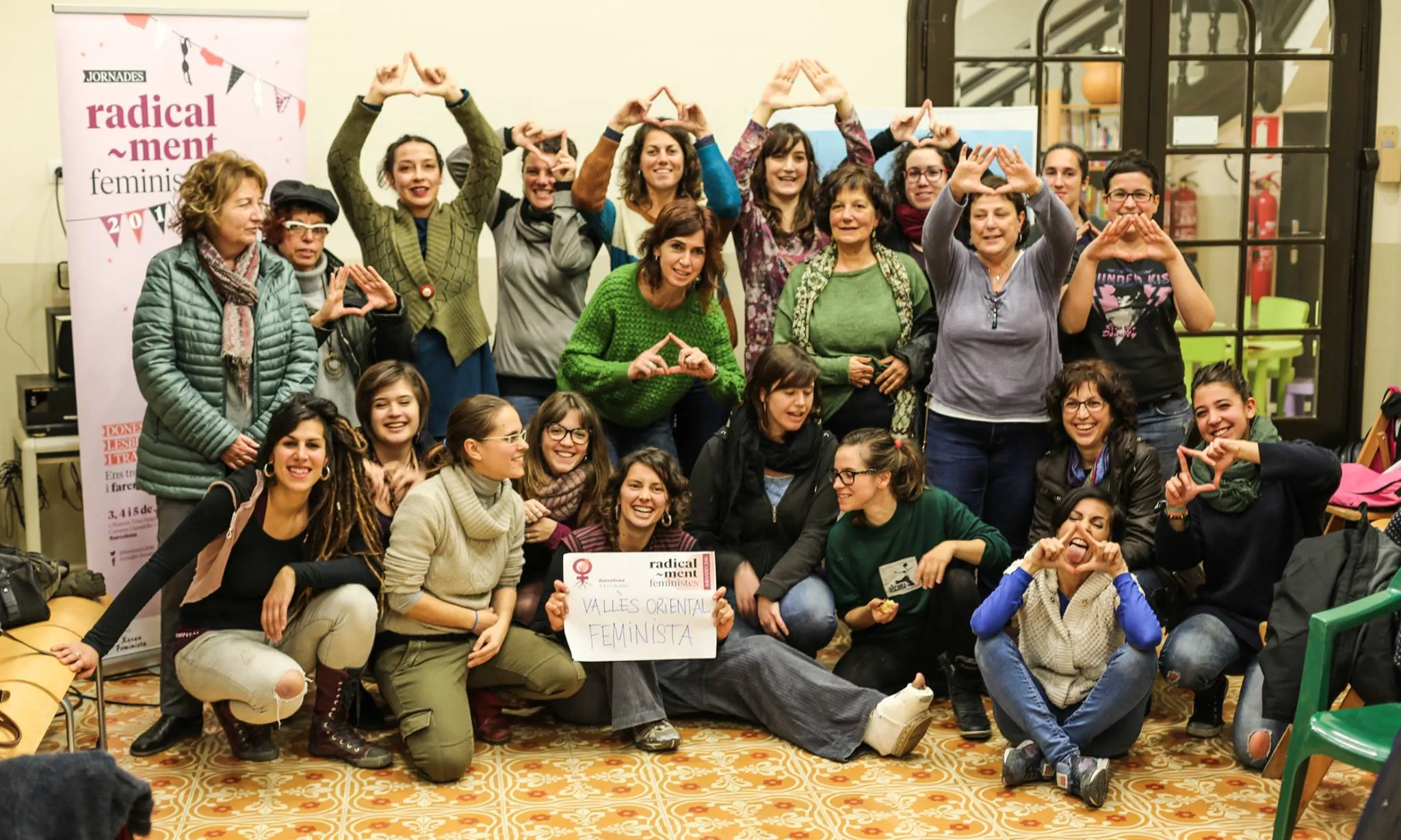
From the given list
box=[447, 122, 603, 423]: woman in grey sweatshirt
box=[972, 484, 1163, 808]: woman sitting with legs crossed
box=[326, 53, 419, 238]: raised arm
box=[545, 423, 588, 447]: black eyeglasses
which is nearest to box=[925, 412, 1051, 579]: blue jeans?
box=[972, 484, 1163, 808]: woman sitting with legs crossed

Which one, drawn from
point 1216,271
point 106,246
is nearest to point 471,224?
point 106,246

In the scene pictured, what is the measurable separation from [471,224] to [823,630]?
1574 mm

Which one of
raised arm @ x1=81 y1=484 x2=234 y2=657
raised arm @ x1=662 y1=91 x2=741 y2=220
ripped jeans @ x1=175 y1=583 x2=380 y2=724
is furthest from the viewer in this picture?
raised arm @ x1=662 y1=91 x2=741 y2=220

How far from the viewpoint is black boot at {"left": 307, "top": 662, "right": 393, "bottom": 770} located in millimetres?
3580

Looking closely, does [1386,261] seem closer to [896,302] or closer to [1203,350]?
[1203,350]

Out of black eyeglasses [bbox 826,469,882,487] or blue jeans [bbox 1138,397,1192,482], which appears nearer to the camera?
black eyeglasses [bbox 826,469,882,487]

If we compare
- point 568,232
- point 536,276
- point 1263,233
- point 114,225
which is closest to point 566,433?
point 536,276

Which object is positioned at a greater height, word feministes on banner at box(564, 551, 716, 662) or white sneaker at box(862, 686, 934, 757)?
word feministes on banner at box(564, 551, 716, 662)

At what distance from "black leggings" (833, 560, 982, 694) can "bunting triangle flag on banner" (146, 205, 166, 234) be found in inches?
90.2

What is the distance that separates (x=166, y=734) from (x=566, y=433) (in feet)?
4.14

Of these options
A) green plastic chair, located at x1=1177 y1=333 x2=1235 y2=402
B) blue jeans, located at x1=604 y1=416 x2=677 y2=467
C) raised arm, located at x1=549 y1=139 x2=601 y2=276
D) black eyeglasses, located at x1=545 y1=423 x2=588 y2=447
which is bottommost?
→ blue jeans, located at x1=604 y1=416 x2=677 y2=467

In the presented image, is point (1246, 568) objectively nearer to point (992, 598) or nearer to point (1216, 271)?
point (992, 598)

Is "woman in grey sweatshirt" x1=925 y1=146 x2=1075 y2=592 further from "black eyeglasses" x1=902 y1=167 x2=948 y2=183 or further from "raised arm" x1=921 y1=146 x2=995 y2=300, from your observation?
"black eyeglasses" x1=902 y1=167 x2=948 y2=183

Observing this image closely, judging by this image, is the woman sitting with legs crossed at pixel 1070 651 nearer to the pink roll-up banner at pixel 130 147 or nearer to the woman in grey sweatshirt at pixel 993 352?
the woman in grey sweatshirt at pixel 993 352
